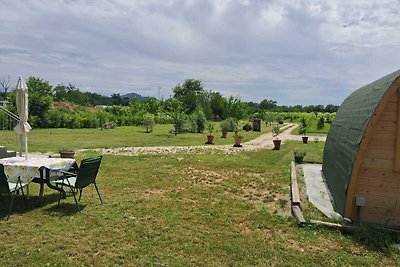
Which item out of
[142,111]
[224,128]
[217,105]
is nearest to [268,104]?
[217,105]

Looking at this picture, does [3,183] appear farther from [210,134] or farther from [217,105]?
[217,105]

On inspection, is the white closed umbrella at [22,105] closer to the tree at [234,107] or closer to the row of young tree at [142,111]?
the row of young tree at [142,111]

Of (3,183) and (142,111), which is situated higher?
(142,111)

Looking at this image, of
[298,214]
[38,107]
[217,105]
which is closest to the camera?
[298,214]

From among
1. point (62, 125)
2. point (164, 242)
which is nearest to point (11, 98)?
point (62, 125)

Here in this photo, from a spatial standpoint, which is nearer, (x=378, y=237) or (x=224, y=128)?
(x=378, y=237)

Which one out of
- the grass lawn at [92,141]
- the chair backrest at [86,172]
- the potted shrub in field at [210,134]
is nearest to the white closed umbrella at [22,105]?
the chair backrest at [86,172]

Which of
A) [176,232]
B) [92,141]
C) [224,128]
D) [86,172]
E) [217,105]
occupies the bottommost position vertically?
[176,232]

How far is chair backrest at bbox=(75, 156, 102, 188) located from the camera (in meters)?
5.67

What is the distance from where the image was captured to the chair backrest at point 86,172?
18.6ft

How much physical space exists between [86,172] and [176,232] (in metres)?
2.07

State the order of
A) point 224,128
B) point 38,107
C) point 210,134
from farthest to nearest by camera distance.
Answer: point 38,107, point 224,128, point 210,134

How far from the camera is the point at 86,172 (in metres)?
5.83

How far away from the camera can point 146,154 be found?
13.6 m
